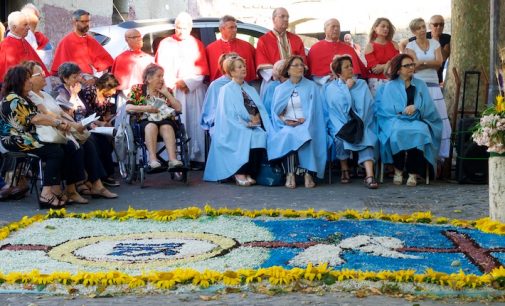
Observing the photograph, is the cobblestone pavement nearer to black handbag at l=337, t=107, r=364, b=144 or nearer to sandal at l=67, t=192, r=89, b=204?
sandal at l=67, t=192, r=89, b=204

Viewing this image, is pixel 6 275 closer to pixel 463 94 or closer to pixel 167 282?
pixel 167 282

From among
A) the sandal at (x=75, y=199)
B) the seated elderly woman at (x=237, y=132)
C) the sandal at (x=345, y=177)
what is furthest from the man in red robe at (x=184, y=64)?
the sandal at (x=75, y=199)

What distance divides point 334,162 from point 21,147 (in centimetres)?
459

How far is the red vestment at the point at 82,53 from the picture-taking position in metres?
13.6

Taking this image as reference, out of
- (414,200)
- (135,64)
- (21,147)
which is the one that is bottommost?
(414,200)

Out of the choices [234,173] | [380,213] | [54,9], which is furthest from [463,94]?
[54,9]

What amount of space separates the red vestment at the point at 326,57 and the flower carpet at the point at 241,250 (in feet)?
14.3

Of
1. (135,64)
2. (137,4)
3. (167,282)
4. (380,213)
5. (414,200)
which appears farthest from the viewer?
(137,4)

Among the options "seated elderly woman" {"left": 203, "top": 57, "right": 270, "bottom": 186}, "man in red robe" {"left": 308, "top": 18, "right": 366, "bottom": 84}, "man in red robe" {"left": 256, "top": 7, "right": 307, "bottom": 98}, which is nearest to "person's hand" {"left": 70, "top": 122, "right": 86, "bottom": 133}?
"seated elderly woman" {"left": 203, "top": 57, "right": 270, "bottom": 186}

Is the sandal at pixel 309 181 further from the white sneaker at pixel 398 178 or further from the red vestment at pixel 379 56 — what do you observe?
the red vestment at pixel 379 56

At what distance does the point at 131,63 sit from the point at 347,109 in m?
3.05

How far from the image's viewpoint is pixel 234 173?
12875mm

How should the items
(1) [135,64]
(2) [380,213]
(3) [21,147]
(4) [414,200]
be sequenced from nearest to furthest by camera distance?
(2) [380,213] → (3) [21,147] → (4) [414,200] → (1) [135,64]

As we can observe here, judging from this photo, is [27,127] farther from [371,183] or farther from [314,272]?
[314,272]
